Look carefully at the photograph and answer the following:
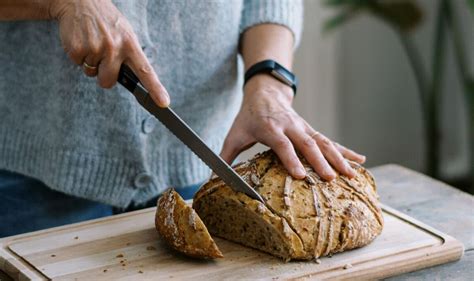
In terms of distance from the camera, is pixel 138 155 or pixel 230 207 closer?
pixel 230 207

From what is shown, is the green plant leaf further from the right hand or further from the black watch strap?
the right hand

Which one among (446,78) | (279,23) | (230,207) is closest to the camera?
(230,207)

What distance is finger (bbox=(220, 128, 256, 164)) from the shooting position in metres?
1.81

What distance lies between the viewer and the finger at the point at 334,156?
1.73 m

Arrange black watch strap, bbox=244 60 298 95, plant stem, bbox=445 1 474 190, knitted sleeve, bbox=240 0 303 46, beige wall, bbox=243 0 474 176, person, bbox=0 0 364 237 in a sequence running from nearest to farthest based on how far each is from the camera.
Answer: person, bbox=0 0 364 237
black watch strap, bbox=244 60 298 95
knitted sleeve, bbox=240 0 303 46
plant stem, bbox=445 1 474 190
beige wall, bbox=243 0 474 176

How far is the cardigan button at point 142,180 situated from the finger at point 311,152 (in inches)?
12.4

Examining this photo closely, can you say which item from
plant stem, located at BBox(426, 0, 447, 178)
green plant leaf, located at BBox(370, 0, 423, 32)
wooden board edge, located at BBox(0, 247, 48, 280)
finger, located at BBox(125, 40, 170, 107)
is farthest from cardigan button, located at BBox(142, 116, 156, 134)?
plant stem, located at BBox(426, 0, 447, 178)

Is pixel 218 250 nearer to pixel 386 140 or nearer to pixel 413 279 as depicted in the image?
pixel 413 279

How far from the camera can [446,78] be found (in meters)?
3.86

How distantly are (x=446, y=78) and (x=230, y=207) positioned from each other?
2.42 meters

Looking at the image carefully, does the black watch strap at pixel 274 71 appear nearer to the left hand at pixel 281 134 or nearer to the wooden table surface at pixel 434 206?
the left hand at pixel 281 134

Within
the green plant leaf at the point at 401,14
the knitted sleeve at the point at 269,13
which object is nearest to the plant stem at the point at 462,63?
the green plant leaf at the point at 401,14

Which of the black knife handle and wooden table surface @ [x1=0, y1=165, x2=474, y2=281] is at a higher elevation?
the black knife handle

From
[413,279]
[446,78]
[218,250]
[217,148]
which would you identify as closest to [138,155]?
[217,148]
